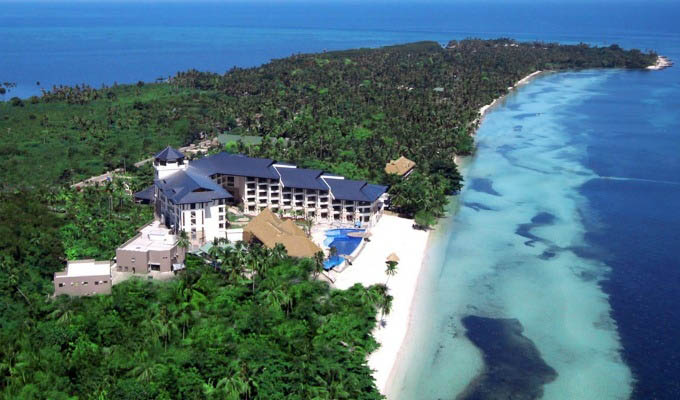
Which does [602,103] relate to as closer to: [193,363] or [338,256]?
[338,256]

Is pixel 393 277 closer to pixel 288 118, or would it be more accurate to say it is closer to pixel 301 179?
pixel 301 179

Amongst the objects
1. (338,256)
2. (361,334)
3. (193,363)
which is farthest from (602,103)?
(193,363)

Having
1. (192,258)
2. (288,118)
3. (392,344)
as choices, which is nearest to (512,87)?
(288,118)

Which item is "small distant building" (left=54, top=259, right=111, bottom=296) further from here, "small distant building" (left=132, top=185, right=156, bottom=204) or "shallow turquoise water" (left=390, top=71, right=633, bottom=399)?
"shallow turquoise water" (left=390, top=71, right=633, bottom=399)

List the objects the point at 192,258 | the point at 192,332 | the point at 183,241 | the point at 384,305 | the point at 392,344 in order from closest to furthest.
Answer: the point at 192,332 → the point at 392,344 → the point at 384,305 → the point at 183,241 → the point at 192,258

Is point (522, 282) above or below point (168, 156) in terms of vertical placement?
below

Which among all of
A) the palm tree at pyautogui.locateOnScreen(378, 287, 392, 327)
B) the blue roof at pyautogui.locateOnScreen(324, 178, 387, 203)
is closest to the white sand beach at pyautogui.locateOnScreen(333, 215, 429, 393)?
the palm tree at pyautogui.locateOnScreen(378, 287, 392, 327)

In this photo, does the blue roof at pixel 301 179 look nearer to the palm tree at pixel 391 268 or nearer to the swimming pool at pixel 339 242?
the swimming pool at pixel 339 242
